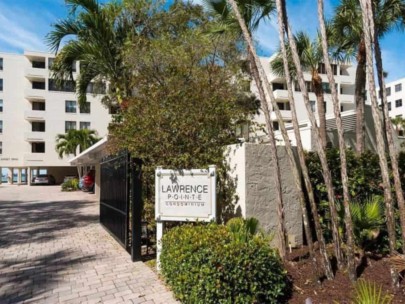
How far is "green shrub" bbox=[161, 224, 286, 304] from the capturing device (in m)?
3.95

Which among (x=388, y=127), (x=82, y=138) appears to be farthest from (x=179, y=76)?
(x=82, y=138)

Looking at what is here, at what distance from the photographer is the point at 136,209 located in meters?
6.24

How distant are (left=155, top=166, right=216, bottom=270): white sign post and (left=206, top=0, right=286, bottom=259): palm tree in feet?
3.31

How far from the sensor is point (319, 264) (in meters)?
4.79

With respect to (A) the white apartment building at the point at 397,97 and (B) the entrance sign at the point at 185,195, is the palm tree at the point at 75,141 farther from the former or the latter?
(A) the white apartment building at the point at 397,97

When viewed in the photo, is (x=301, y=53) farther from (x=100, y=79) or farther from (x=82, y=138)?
(x=82, y=138)

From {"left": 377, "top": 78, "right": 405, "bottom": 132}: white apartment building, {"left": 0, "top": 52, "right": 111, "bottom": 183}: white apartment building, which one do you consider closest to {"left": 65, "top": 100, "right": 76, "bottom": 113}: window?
{"left": 0, "top": 52, "right": 111, "bottom": 183}: white apartment building

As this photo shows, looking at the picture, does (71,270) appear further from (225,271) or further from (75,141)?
(75,141)

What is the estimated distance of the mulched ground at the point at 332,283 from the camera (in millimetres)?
4160

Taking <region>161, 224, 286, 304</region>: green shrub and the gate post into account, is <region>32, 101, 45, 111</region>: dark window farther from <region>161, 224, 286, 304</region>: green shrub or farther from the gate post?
<region>161, 224, 286, 304</region>: green shrub

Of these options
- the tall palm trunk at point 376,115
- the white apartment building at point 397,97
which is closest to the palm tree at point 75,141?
the tall palm trunk at point 376,115

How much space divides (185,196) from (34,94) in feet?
152

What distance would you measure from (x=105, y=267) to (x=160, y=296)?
5.70ft

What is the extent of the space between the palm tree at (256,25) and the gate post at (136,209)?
239 cm
